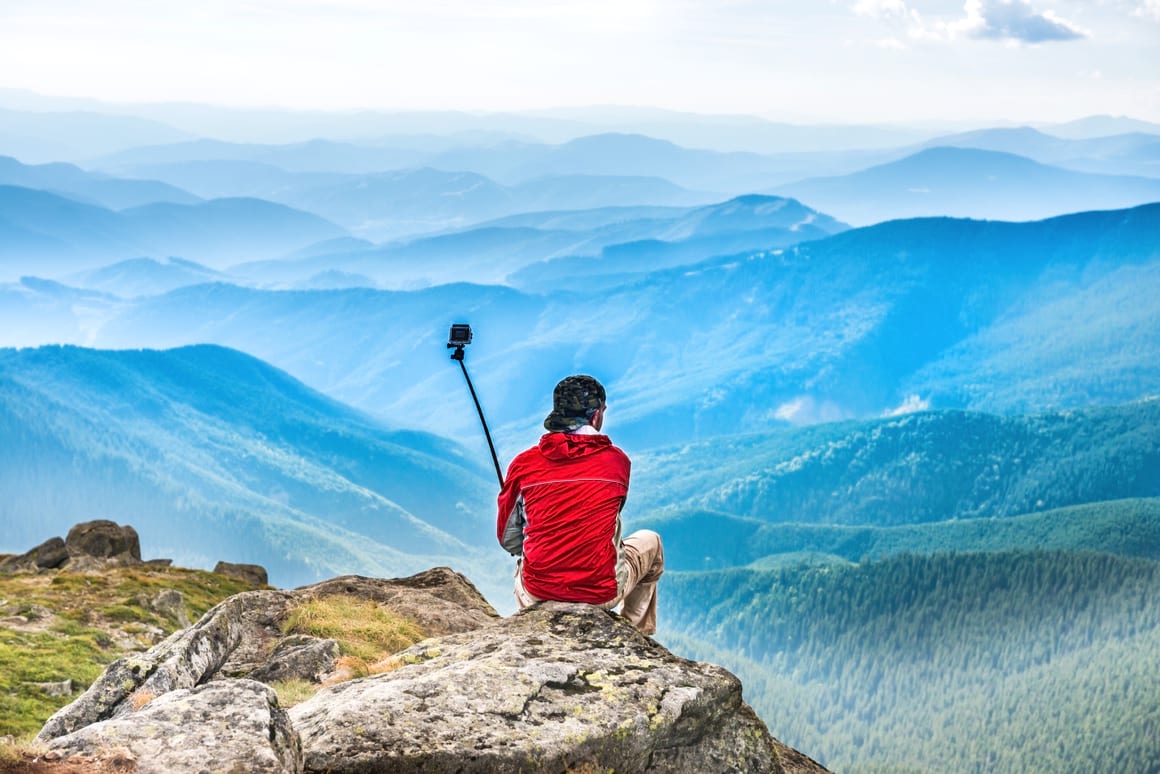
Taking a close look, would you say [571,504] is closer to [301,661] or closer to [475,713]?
[475,713]

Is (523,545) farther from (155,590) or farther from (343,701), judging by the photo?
(155,590)

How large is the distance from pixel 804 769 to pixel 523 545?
17.0 feet

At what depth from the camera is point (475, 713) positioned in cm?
1066

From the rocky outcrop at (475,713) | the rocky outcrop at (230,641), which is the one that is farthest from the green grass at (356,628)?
the rocky outcrop at (475,713)

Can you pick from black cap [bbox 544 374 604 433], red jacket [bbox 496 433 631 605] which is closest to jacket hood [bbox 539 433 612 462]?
red jacket [bbox 496 433 631 605]

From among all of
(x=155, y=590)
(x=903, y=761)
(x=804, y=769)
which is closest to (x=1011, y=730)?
(x=903, y=761)

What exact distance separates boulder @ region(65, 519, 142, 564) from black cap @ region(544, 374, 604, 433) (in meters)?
45.5

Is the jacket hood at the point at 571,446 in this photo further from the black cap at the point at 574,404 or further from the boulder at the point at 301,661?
the boulder at the point at 301,661

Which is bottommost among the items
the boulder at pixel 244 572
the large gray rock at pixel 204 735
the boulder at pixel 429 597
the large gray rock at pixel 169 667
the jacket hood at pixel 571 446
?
the boulder at pixel 244 572

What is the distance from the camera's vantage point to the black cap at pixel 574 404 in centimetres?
1348

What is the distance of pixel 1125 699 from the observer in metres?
193

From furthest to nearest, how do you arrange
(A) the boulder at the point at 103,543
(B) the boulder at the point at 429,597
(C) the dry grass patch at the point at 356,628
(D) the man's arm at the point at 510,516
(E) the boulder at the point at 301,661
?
(A) the boulder at the point at 103,543 < (B) the boulder at the point at 429,597 < (C) the dry grass patch at the point at 356,628 < (E) the boulder at the point at 301,661 < (D) the man's arm at the point at 510,516

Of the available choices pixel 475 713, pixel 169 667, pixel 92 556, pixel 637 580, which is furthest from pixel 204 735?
pixel 92 556

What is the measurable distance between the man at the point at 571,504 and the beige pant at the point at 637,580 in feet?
0.39
